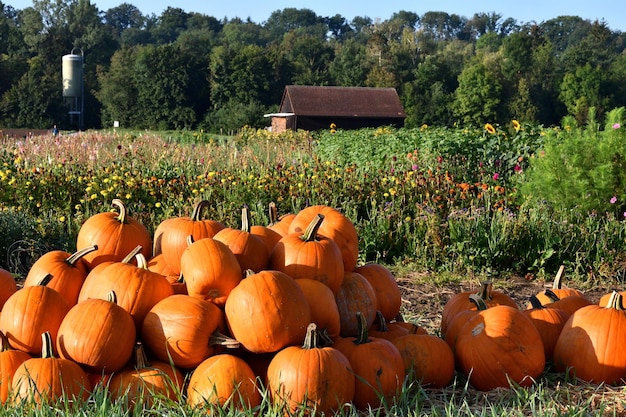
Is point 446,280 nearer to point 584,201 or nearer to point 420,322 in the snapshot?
point 420,322

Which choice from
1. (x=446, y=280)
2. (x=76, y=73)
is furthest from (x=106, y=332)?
(x=76, y=73)

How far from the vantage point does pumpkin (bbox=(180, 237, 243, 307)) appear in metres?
2.71

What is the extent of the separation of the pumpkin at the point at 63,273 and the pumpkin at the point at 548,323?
1953 mm

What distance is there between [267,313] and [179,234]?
750 millimetres

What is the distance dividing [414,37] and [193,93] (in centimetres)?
2531

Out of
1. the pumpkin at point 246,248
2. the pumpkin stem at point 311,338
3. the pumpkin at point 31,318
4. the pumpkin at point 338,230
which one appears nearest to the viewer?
the pumpkin stem at point 311,338

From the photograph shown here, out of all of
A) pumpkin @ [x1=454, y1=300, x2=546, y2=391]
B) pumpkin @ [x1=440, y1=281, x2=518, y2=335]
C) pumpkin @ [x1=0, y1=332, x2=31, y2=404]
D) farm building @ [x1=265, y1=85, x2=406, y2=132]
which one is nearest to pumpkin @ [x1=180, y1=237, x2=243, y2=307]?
pumpkin @ [x1=0, y1=332, x2=31, y2=404]

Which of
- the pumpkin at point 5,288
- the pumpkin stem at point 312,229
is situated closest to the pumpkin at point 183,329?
the pumpkin stem at point 312,229

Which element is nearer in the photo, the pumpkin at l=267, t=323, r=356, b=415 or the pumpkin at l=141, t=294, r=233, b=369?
the pumpkin at l=267, t=323, r=356, b=415

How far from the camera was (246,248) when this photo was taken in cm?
293

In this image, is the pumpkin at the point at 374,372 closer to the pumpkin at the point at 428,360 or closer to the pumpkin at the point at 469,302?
the pumpkin at the point at 428,360

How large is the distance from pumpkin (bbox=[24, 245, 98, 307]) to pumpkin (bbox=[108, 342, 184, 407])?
21.0 inches

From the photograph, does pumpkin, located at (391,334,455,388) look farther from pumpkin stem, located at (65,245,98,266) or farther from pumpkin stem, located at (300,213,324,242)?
pumpkin stem, located at (65,245,98,266)

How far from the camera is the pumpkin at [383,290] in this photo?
3260 millimetres
